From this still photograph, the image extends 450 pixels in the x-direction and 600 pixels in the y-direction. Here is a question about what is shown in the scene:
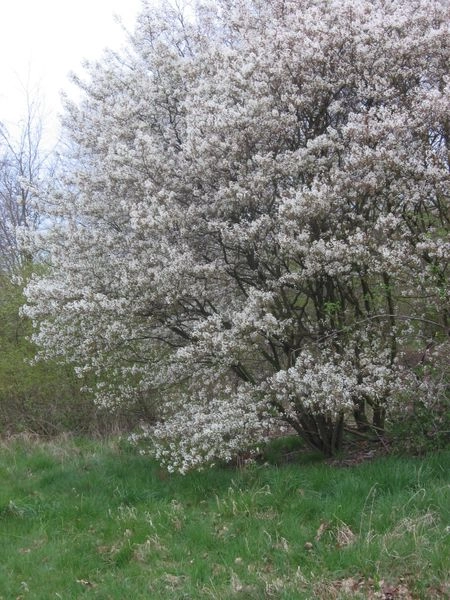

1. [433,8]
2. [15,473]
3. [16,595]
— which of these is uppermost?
[433,8]

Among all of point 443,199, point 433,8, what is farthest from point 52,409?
point 433,8

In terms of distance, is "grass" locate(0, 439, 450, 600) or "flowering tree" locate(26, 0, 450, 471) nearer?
"grass" locate(0, 439, 450, 600)

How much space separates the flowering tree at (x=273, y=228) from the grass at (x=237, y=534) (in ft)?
1.94

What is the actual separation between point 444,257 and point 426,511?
7.69ft

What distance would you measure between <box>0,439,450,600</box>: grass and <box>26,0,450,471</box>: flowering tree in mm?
592

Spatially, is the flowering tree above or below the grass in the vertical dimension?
above

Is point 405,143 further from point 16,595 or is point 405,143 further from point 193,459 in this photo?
point 16,595

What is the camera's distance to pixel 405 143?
21.7ft

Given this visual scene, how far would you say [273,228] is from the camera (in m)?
6.66

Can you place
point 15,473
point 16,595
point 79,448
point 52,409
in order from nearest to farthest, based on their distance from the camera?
point 16,595
point 15,473
point 79,448
point 52,409

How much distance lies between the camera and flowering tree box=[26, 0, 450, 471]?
6281 millimetres

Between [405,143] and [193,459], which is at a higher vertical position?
[405,143]

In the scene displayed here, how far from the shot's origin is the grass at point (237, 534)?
14.2 feet

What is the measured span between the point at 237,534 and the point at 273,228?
10.00ft
